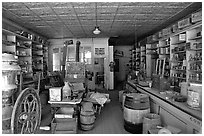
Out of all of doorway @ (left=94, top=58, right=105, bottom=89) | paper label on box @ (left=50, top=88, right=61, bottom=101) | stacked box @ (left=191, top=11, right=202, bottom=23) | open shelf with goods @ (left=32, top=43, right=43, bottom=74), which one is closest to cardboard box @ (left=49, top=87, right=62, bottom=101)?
paper label on box @ (left=50, top=88, right=61, bottom=101)

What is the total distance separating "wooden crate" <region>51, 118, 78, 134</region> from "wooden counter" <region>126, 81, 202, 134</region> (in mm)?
1597

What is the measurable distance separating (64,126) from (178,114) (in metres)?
1.89

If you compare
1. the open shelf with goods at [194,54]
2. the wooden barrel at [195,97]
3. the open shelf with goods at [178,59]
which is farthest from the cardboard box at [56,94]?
the open shelf with goods at [178,59]

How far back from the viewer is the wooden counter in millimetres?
1958

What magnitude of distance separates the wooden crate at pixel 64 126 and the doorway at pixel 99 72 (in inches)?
228

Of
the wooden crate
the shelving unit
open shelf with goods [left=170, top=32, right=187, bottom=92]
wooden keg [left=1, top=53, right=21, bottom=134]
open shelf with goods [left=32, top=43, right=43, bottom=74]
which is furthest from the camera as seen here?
open shelf with goods [left=32, top=43, right=43, bottom=74]

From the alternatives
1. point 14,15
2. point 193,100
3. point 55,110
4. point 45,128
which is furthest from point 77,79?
point 193,100

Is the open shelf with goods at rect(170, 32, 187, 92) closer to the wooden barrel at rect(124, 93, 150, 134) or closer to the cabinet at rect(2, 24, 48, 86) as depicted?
the wooden barrel at rect(124, 93, 150, 134)

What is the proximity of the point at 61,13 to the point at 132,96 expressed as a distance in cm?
291

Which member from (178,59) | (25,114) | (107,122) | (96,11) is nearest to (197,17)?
(178,59)

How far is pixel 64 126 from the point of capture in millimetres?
2846

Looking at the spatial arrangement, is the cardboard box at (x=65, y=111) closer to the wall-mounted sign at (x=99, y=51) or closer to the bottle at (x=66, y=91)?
the bottle at (x=66, y=91)

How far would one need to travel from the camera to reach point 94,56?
28.8 feet

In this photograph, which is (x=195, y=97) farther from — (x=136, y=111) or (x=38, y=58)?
(x=38, y=58)
